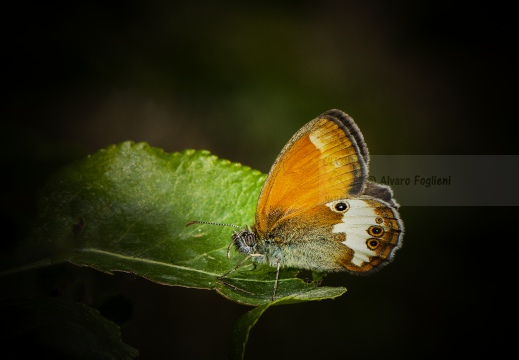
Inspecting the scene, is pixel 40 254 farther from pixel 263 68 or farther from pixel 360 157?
pixel 263 68

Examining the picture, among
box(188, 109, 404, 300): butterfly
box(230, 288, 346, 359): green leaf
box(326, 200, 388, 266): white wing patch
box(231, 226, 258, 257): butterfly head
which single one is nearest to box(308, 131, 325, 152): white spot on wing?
box(188, 109, 404, 300): butterfly

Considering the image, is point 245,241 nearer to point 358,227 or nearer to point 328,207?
point 328,207

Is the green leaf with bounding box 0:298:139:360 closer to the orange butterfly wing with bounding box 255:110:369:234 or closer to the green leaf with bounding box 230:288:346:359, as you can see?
the green leaf with bounding box 230:288:346:359

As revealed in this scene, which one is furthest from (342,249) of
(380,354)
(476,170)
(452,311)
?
(476,170)

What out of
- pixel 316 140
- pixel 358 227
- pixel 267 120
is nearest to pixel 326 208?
pixel 358 227

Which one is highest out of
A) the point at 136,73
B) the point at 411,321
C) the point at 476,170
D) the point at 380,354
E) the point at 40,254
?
the point at 476,170

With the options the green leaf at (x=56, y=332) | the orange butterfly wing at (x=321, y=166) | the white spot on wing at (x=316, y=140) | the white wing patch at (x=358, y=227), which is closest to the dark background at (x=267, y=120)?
the white wing patch at (x=358, y=227)
